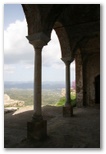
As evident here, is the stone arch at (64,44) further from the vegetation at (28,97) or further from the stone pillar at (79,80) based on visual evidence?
the vegetation at (28,97)

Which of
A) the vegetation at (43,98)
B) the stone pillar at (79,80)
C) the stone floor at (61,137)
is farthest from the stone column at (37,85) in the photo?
the vegetation at (43,98)

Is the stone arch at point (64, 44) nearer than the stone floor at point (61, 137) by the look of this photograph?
No

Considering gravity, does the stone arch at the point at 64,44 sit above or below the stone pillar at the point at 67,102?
above

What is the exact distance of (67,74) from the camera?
34.7 feet

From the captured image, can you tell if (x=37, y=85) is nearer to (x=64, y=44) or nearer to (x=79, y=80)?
(x=64, y=44)

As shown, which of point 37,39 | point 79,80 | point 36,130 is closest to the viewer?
point 36,130

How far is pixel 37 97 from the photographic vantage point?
6270 millimetres

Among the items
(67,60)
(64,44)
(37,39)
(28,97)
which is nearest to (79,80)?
(67,60)

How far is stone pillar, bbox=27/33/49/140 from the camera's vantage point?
6025 mm

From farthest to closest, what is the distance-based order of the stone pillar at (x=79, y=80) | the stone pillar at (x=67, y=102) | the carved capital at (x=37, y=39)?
1. the stone pillar at (x=79, y=80)
2. the stone pillar at (x=67, y=102)
3. the carved capital at (x=37, y=39)

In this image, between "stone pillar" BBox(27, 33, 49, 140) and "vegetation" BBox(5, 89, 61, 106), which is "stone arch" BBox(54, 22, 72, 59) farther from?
"vegetation" BBox(5, 89, 61, 106)

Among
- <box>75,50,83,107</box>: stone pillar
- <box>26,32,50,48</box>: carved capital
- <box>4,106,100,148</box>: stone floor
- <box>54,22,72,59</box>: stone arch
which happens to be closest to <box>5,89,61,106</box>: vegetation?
<box>75,50,83,107</box>: stone pillar

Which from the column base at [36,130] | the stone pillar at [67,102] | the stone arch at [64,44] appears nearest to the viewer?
the column base at [36,130]

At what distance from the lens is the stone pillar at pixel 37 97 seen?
6.03 metres
